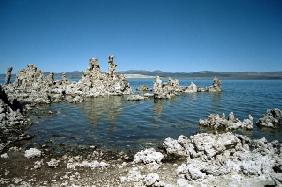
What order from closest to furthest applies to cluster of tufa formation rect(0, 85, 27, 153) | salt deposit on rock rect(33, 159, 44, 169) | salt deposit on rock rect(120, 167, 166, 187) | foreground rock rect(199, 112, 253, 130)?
salt deposit on rock rect(120, 167, 166, 187), salt deposit on rock rect(33, 159, 44, 169), cluster of tufa formation rect(0, 85, 27, 153), foreground rock rect(199, 112, 253, 130)

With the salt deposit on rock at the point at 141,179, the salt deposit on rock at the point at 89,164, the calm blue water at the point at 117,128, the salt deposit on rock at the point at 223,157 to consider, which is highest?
the salt deposit on rock at the point at 223,157

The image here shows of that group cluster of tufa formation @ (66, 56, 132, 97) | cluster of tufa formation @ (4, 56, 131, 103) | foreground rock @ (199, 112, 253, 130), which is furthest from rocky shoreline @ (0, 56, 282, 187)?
cluster of tufa formation @ (66, 56, 132, 97)

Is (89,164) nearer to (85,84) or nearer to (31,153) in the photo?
(31,153)

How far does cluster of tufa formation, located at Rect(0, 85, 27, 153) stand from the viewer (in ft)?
86.5

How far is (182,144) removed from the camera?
852 inches

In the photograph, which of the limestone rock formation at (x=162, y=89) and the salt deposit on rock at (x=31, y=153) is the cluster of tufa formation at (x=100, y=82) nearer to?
the limestone rock formation at (x=162, y=89)

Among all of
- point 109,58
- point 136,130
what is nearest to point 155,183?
point 136,130

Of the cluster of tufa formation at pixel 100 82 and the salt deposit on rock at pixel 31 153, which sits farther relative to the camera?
the cluster of tufa formation at pixel 100 82

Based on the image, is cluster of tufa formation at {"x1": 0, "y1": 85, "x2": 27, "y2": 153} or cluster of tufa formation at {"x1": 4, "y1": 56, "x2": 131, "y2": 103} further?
cluster of tufa formation at {"x1": 4, "y1": 56, "x2": 131, "y2": 103}

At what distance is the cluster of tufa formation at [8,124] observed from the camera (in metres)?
26.4

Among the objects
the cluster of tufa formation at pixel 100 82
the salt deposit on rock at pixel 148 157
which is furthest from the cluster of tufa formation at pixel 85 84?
the salt deposit on rock at pixel 148 157

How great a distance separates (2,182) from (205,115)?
3258cm

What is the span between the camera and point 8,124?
3186cm

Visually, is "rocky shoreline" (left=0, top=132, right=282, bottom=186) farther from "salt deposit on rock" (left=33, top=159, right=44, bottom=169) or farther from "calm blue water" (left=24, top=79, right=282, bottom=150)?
"calm blue water" (left=24, top=79, right=282, bottom=150)
